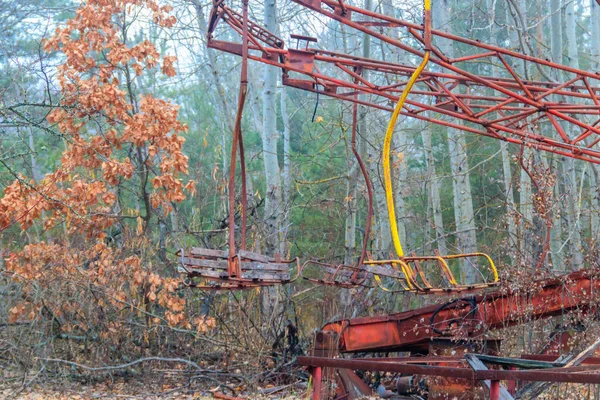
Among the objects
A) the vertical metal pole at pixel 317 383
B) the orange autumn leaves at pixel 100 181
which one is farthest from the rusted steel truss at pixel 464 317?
the orange autumn leaves at pixel 100 181

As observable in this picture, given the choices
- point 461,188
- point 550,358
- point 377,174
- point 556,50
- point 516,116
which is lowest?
point 550,358

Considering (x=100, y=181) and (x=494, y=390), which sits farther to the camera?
(x=100, y=181)

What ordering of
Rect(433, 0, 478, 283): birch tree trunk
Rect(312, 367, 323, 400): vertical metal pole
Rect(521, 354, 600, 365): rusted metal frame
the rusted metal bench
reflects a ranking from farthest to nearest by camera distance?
Rect(433, 0, 478, 283): birch tree trunk → Rect(521, 354, 600, 365): rusted metal frame → Rect(312, 367, 323, 400): vertical metal pole → the rusted metal bench

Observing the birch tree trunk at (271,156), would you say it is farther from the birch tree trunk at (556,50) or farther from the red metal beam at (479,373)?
the red metal beam at (479,373)

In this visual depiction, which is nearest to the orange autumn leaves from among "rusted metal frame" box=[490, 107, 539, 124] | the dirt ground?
the dirt ground

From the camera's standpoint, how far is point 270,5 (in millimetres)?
A: 11789

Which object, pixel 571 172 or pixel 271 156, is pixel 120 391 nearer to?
pixel 271 156

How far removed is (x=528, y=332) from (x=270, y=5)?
6.64m

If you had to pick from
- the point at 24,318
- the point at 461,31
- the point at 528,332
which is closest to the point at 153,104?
the point at 24,318

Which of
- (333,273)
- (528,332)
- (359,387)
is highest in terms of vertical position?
(333,273)

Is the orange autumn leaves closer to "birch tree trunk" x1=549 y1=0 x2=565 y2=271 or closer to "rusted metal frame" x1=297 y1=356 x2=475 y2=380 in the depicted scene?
"rusted metal frame" x1=297 y1=356 x2=475 y2=380

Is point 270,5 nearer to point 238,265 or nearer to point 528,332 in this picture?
point 528,332

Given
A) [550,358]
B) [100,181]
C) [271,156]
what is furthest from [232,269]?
[100,181]

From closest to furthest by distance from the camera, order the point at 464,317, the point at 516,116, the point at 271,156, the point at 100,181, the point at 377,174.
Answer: the point at 516,116 → the point at 464,317 → the point at 100,181 → the point at 271,156 → the point at 377,174
